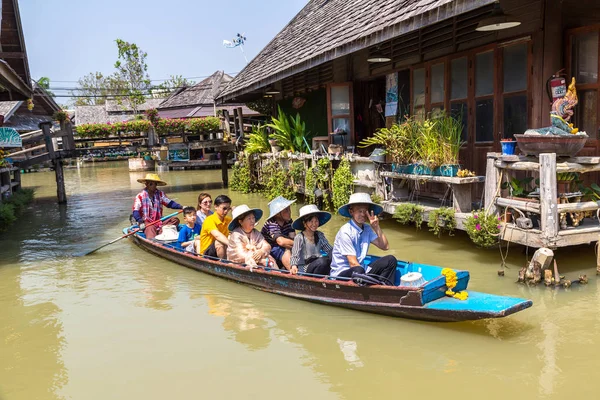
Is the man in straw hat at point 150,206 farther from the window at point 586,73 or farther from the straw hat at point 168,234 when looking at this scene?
the window at point 586,73

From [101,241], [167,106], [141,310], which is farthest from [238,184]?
[167,106]

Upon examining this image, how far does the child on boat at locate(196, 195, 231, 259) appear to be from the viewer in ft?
26.0

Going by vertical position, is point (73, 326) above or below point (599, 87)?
below

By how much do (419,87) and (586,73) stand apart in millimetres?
3617

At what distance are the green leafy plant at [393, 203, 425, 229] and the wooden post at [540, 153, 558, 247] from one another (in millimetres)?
2681

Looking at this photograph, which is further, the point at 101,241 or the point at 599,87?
the point at 101,241

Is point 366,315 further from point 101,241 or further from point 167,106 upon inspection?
point 167,106

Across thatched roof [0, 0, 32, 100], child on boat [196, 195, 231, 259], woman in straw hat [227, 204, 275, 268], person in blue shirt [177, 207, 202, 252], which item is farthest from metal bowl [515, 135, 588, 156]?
thatched roof [0, 0, 32, 100]

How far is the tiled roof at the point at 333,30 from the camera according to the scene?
8.04 meters

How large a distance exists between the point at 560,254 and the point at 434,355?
3.85 meters

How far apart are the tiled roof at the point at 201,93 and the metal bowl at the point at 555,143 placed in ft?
97.9

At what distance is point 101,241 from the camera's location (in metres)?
11.9

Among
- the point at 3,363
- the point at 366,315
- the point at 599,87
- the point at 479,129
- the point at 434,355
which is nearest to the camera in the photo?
the point at 434,355

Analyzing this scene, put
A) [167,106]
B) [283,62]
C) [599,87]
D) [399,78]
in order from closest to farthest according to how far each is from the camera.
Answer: [599,87] < [399,78] < [283,62] < [167,106]
